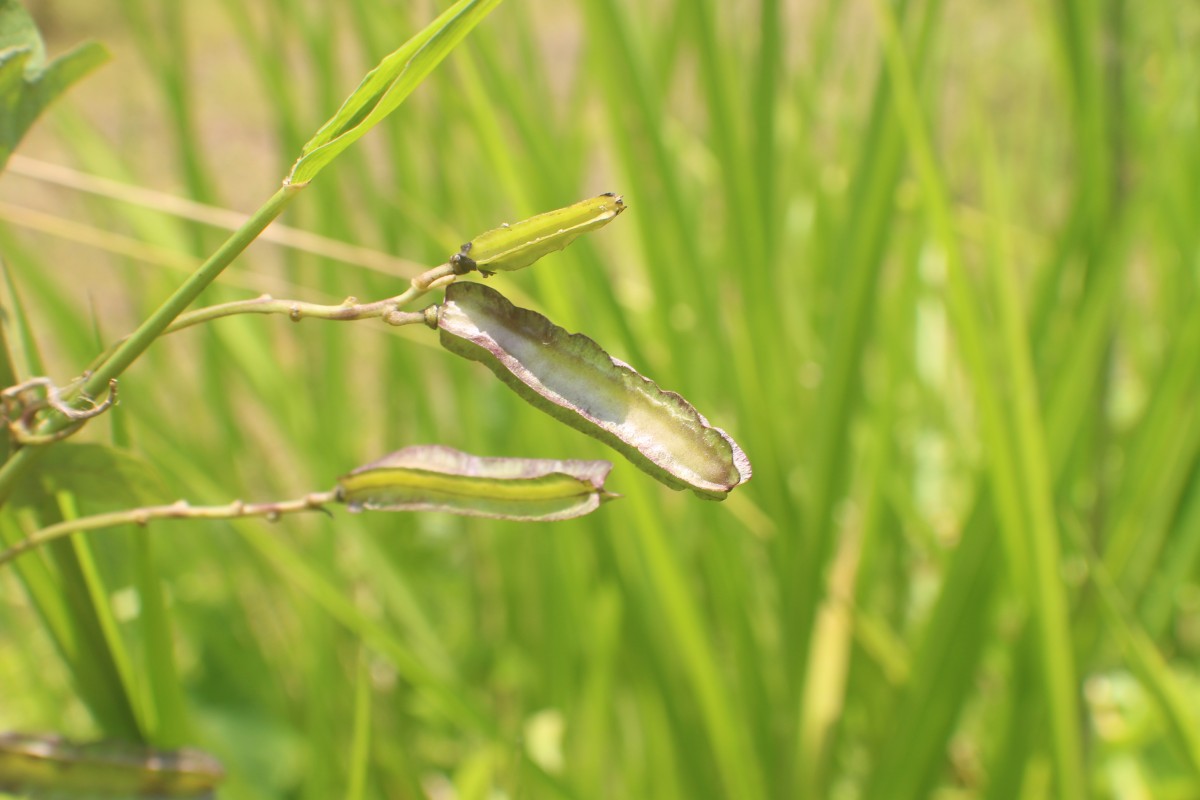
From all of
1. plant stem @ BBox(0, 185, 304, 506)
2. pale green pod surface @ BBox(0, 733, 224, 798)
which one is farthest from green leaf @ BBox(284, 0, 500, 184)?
pale green pod surface @ BBox(0, 733, 224, 798)

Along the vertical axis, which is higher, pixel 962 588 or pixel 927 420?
pixel 927 420

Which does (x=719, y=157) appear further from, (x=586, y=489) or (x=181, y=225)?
(x=181, y=225)

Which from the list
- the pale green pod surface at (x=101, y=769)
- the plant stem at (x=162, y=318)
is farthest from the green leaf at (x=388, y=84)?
the pale green pod surface at (x=101, y=769)

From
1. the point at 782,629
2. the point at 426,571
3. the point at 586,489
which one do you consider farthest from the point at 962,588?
the point at 426,571

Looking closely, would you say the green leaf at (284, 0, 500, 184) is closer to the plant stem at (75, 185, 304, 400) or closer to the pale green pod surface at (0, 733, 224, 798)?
the plant stem at (75, 185, 304, 400)

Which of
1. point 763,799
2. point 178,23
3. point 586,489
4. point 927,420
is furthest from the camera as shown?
point 927,420

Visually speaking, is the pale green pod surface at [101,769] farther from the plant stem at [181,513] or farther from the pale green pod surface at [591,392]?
the pale green pod surface at [591,392]
